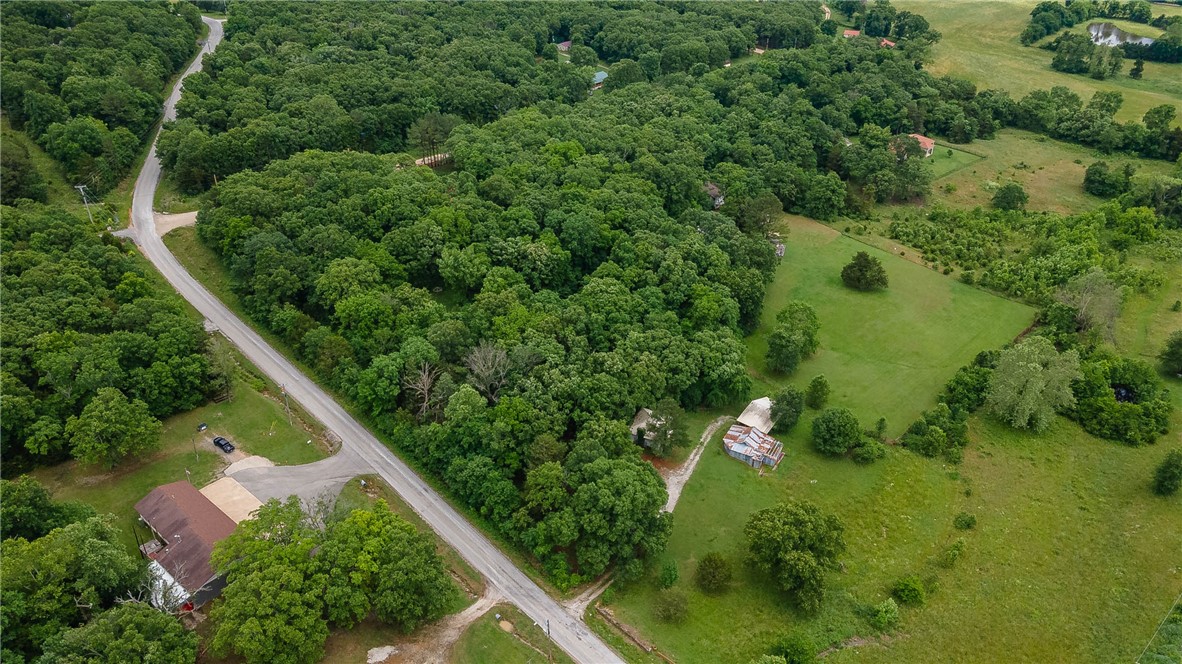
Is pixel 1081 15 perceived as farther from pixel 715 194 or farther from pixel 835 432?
pixel 835 432

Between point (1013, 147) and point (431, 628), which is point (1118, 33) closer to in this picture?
point (1013, 147)

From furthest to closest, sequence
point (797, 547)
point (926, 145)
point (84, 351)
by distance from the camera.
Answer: point (926, 145)
point (84, 351)
point (797, 547)

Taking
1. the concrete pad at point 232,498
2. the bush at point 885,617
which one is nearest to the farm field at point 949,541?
the bush at point 885,617

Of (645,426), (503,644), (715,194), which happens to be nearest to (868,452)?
(645,426)

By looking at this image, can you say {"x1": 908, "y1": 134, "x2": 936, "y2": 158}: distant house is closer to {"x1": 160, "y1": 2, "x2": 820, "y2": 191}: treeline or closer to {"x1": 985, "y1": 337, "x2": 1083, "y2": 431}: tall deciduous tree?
{"x1": 160, "y1": 2, "x2": 820, "y2": 191}: treeline

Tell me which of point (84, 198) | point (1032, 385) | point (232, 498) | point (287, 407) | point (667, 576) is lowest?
point (667, 576)

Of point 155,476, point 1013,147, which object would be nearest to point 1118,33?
point 1013,147
